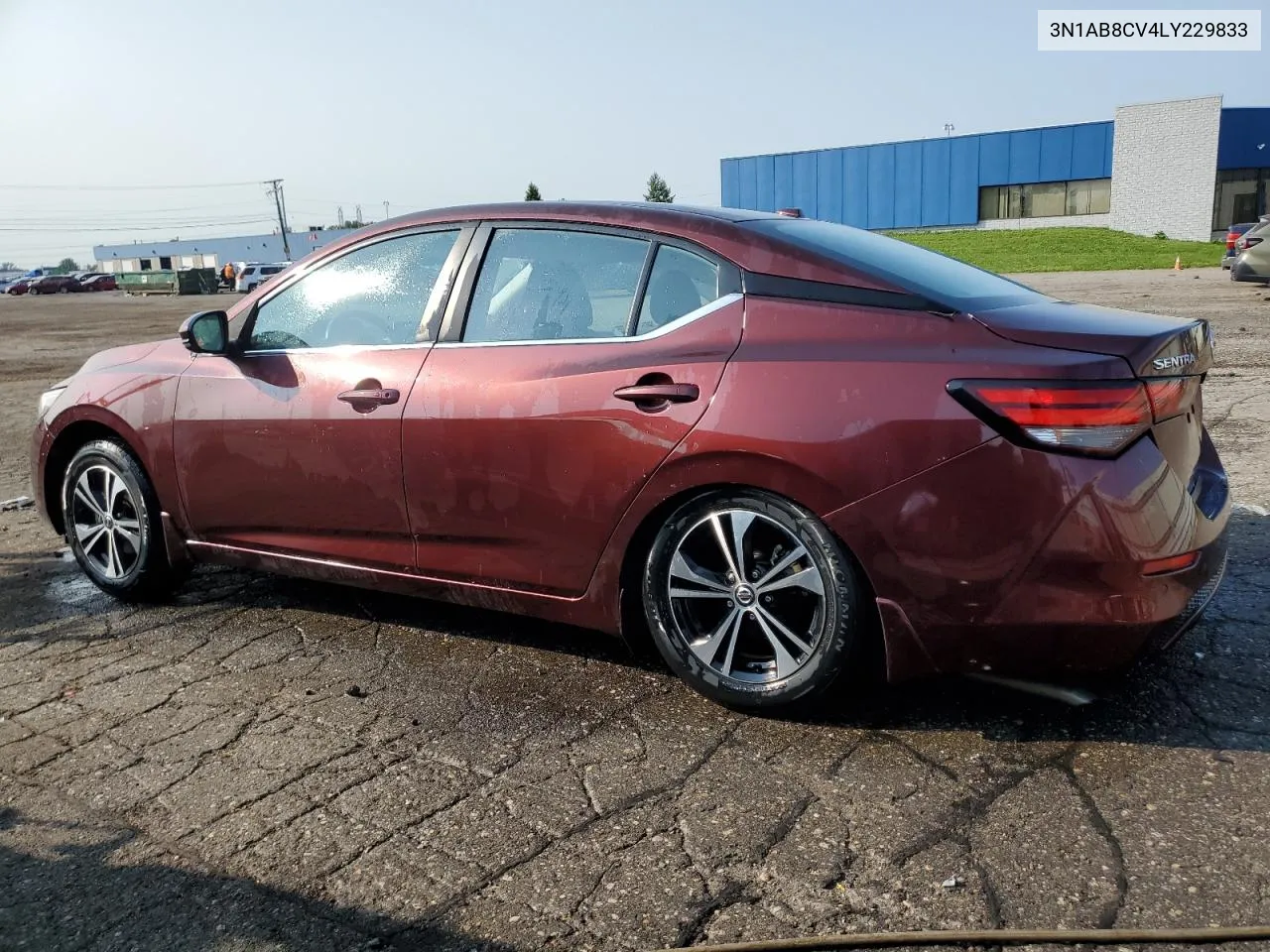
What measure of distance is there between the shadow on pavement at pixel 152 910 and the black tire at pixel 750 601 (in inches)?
48.4

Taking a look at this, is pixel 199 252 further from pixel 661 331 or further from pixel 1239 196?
pixel 661 331

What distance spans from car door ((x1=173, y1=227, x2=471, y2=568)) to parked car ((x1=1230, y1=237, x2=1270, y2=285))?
780 inches

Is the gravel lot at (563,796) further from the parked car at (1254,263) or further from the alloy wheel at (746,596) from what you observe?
the parked car at (1254,263)

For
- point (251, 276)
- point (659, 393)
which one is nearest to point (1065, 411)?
point (659, 393)

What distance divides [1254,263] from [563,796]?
68.4 ft

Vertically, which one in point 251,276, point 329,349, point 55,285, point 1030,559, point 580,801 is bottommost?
point 55,285

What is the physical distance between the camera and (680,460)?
3146mm

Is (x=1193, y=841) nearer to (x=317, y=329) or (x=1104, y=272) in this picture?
(x=317, y=329)

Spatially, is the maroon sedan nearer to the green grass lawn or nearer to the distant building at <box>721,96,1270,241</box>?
the green grass lawn

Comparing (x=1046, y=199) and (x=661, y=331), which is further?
(x=1046, y=199)

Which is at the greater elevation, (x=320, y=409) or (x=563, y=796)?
(x=320, y=409)

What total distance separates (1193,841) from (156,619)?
12.5 ft

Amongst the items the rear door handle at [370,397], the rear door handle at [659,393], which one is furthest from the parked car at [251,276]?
the rear door handle at [659,393]

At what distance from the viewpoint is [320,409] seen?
387cm
